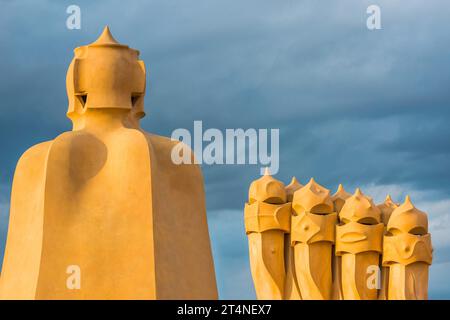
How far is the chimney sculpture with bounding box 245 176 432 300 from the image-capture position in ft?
68.1

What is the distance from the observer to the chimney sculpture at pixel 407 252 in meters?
20.6

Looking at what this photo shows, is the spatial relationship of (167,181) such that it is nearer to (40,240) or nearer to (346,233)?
(40,240)

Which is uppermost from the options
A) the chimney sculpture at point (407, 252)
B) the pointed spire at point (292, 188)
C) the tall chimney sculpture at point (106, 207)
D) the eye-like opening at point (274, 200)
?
the pointed spire at point (292, 188)

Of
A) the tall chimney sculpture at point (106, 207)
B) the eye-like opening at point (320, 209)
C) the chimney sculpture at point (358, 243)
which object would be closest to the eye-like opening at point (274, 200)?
the eye-like opening at point (320, 209)

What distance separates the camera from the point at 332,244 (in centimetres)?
2130

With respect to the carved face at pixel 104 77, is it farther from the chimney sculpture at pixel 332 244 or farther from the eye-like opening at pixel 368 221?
the eye-like opening at pixel 368 221

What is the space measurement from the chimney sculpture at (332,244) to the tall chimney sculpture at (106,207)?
794 centimetres

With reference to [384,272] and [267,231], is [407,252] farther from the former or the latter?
[267,231]

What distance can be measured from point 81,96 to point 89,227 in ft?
5.61

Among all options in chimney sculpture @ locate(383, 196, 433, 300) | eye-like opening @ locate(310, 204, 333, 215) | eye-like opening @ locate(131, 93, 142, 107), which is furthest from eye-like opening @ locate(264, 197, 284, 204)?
eye-like opening @ locate(131, 93, 142, 107)

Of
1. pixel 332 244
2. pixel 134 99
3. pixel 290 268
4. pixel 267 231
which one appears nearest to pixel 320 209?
pixel 332 244
